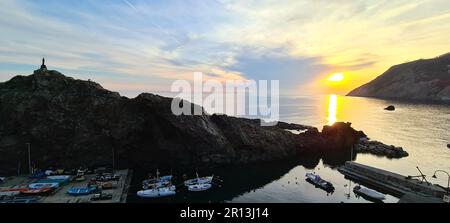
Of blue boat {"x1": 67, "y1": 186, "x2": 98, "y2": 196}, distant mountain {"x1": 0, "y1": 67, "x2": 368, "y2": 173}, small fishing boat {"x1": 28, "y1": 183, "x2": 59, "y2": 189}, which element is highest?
distant mountain {"x1": 0, "y1": 67, "x2": 368, "y2": 173}

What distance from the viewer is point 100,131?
79.4m

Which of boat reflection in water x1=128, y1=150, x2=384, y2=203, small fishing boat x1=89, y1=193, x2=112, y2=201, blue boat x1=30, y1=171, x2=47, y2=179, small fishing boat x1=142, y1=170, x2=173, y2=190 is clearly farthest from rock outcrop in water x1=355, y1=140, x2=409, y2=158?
blue boat x1=30, y1=171, x2=47, y2=179

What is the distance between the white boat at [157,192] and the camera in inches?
2312

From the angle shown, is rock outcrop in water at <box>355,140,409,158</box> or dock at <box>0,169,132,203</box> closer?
dock at <box>0,169,132,203</box>

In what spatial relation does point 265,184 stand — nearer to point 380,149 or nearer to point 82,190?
point 82,190

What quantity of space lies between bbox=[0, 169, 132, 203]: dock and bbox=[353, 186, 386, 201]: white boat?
44305 mm

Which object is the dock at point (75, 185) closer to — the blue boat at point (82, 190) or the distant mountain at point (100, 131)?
the blue boat at point (82, 190)

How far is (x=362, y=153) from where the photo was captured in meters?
103

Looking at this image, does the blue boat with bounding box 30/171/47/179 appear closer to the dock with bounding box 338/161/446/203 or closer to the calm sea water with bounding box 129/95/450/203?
the calm sea water with bounding box 129/95/450/203

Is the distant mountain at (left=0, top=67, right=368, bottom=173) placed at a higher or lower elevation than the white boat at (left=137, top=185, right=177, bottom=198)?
higher

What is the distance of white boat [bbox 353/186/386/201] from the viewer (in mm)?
61062

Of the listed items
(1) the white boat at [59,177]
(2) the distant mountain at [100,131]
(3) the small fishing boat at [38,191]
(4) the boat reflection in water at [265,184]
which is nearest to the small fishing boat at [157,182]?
(4) the boat reflection in water at [265,184]

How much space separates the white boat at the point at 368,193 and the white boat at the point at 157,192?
35939 mm
